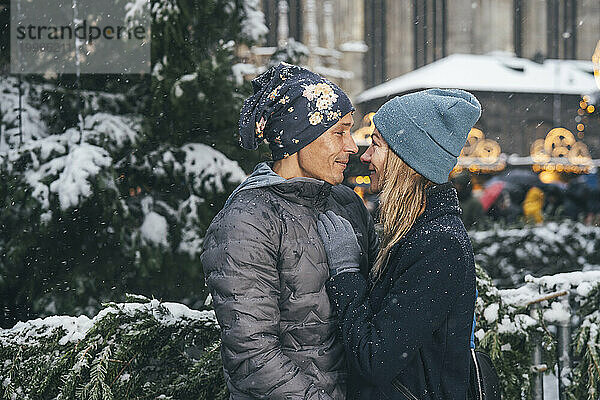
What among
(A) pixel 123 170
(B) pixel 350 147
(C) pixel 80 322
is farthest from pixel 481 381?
(A) pixel 123 170

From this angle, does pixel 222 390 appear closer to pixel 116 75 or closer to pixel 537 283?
pixel 537 283

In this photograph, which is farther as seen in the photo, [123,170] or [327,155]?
[123,170]

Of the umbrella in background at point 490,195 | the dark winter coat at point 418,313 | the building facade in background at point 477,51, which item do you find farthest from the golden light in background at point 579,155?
the dark winter coat at point 418,313

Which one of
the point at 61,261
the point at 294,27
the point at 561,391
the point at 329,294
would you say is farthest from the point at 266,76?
the point at 294,27

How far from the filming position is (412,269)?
1.91 m

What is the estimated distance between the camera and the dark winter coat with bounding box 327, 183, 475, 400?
1.88m

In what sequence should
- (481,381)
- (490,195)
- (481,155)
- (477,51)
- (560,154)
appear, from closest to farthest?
(481,381), (490,195), (481,155), (560,154), (477,51)

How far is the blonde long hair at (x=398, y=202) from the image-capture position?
204cm

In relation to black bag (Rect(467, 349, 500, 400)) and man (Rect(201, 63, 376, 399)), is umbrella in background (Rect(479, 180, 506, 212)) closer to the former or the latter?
black bag (Rect(467, 349, 500, 400))

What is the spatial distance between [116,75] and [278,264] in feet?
9.58

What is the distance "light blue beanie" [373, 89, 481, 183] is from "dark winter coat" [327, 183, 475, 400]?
0.27ft

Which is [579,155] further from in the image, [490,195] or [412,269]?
[412,269]

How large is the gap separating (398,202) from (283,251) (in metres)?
0.35

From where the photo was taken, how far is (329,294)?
204cm
